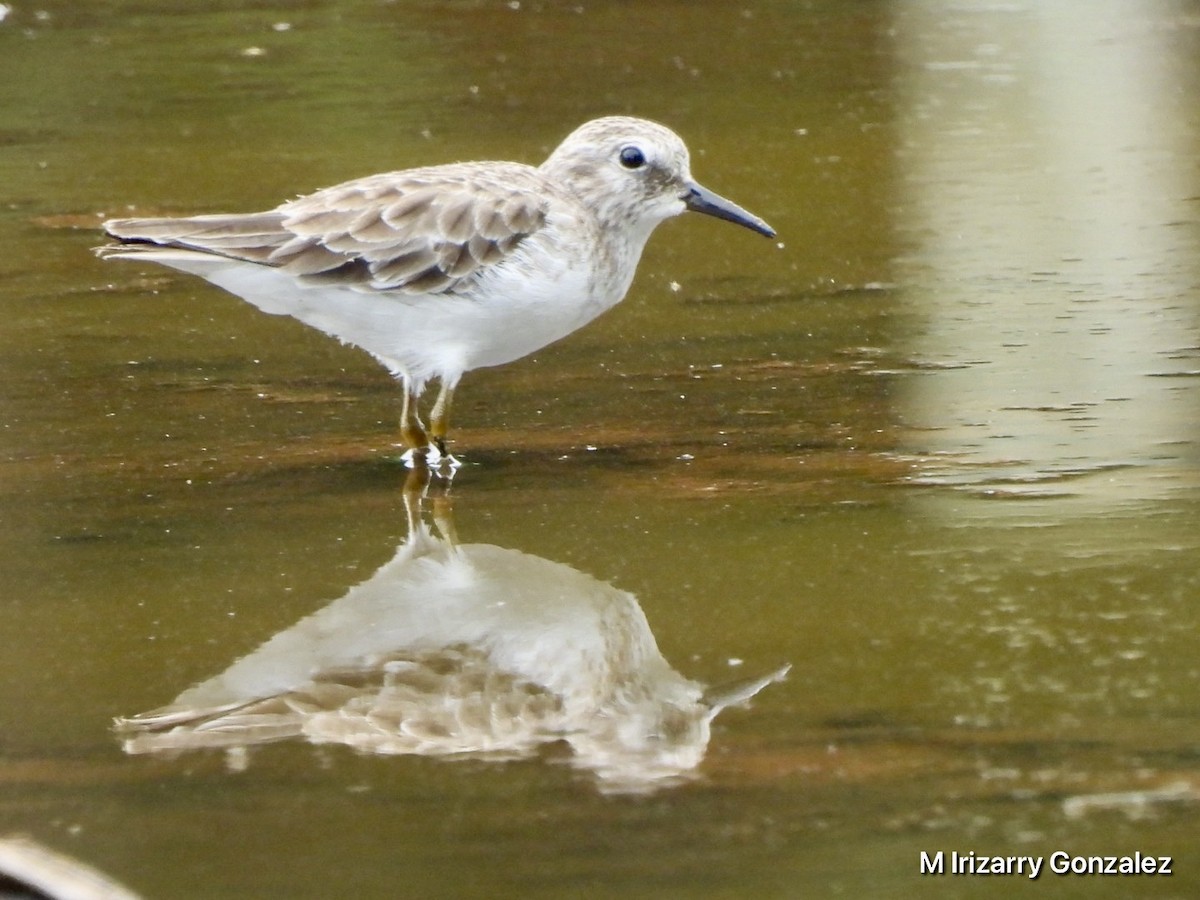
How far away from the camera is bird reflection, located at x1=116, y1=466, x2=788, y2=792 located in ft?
15.1

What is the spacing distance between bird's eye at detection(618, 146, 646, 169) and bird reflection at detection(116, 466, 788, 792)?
70.6 inches

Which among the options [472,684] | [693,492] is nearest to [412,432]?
[693,492]

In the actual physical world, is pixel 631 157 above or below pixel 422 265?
above

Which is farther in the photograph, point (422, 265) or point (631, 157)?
point (631, 157)

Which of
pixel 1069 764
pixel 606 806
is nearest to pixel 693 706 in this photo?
pixel 606 806

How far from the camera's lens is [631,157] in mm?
6973

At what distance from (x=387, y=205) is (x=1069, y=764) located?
330cm

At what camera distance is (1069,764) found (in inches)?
172

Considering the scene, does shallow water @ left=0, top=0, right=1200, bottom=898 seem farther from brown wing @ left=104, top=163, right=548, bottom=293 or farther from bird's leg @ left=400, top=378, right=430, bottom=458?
brown wing @ left=104, top=163, right=548, bottom=293

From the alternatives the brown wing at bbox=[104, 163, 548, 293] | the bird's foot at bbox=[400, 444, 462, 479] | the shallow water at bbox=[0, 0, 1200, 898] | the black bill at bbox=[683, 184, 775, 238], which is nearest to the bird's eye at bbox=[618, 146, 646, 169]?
the black bill at bbox=[683, 184, 775, 238]

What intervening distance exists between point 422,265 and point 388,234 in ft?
0.56

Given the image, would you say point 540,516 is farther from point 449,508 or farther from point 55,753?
point 55,753

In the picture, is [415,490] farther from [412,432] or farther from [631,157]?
[631,157]

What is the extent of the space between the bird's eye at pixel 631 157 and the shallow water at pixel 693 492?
29.8 inches
